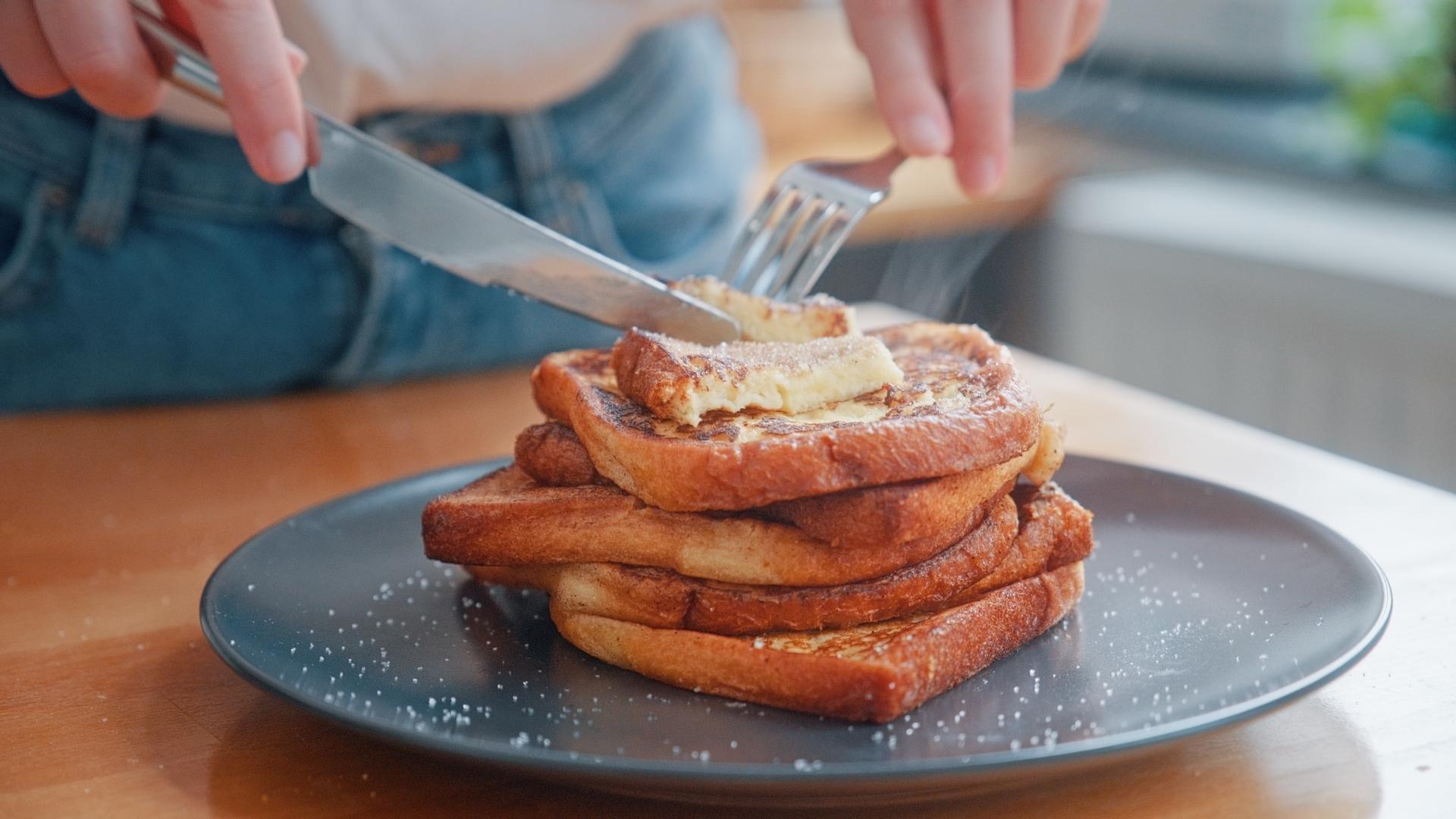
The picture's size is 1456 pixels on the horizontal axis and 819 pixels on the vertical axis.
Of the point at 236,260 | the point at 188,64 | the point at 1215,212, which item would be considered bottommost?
the point at 1215,212

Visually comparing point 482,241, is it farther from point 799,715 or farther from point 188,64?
point 799,715

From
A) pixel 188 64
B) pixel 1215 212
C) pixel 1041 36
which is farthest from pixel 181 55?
pixel 1215 212

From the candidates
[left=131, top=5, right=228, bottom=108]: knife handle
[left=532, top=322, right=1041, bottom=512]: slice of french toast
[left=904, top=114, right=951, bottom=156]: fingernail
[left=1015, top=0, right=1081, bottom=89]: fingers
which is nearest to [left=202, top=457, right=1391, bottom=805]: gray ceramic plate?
[left=532, top=322, right=1041, bottom=512]: slice of french toast

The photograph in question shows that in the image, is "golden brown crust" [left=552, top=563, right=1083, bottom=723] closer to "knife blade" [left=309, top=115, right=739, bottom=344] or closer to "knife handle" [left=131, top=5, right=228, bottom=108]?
"knife blade" [left=309, top=115, right=739, bottom=344]

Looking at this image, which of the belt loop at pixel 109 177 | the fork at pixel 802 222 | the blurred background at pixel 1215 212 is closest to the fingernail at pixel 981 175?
the fork at pixel 802 222

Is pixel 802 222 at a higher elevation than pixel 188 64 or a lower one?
lower

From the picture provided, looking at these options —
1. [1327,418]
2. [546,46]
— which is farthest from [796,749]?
[1327,418]

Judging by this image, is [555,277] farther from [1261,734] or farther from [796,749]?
[1261,734]
